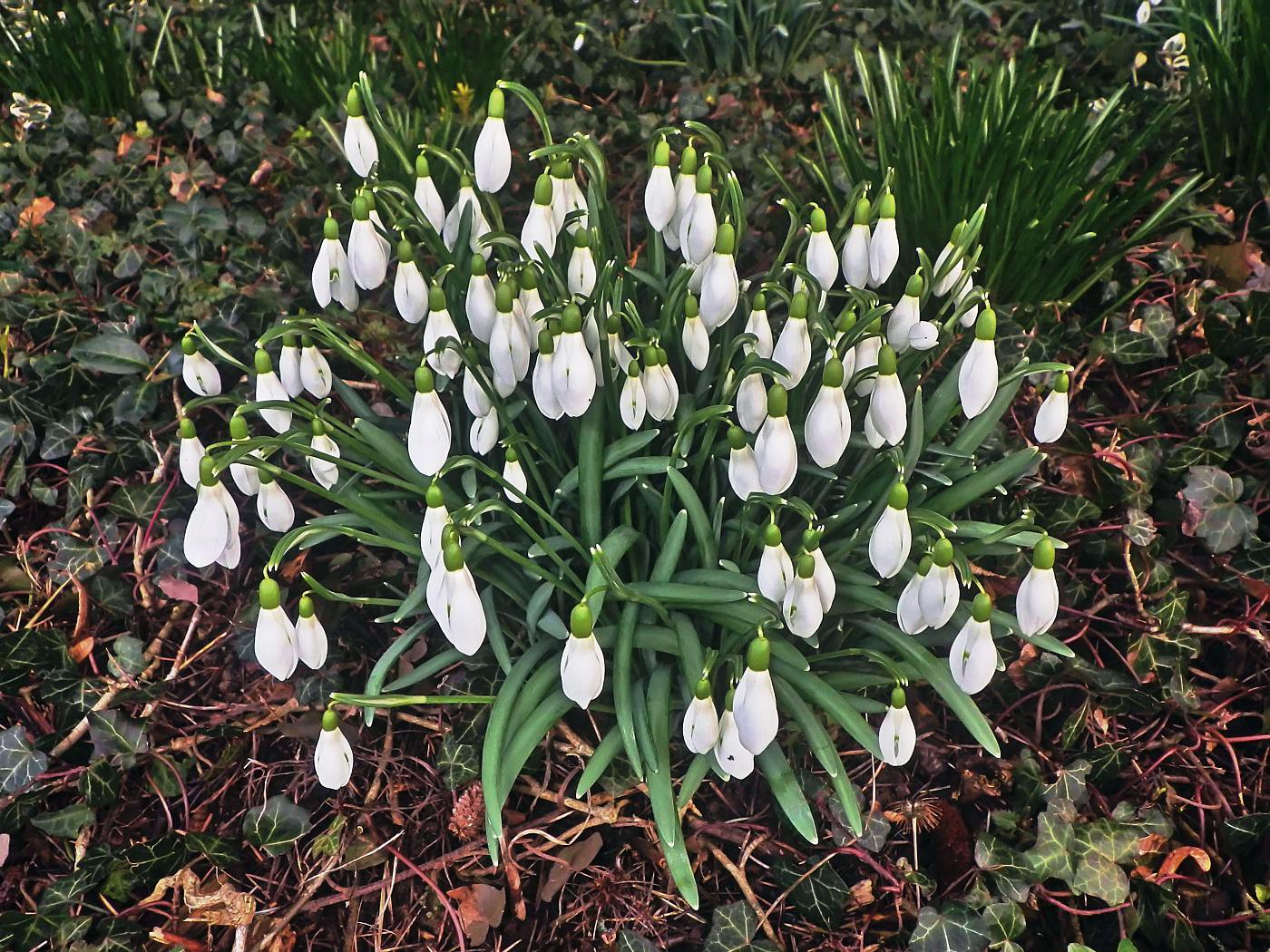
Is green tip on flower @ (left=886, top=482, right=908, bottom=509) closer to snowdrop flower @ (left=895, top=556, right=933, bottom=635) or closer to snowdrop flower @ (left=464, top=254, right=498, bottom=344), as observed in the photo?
snowdrop flower @ (left=895, top=556, right=933, bottom=635)

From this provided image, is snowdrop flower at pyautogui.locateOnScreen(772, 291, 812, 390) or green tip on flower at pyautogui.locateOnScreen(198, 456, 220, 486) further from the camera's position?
snowdrop flower at pyautogui.locateOnScreen(772, 291, 812, 390)

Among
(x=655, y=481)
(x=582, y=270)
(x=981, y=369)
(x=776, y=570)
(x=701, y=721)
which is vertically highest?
(x=582, y=270)

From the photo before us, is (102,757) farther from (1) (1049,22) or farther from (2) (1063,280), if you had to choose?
(1) (1049,22)

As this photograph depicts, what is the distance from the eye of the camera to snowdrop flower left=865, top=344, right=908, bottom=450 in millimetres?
1365

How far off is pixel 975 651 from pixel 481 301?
808 mm

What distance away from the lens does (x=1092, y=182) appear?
2.23 m

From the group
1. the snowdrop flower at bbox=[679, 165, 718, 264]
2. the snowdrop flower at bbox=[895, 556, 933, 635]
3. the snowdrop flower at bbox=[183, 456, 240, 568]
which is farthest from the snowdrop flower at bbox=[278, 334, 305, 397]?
the snowdrop flower at bbox=[895, 556, 933, 635]

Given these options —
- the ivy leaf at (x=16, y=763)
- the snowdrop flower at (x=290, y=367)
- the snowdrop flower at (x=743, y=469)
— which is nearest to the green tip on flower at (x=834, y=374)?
the snowdrop flower at (x=743, y=469)

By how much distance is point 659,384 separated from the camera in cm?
145

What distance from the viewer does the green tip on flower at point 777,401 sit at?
1.29 metres

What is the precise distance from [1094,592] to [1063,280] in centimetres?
72

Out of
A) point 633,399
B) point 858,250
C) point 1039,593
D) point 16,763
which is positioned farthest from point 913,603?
point 16,763

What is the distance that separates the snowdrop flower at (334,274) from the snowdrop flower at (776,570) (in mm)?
771

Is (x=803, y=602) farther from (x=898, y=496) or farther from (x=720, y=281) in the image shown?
(x=720, y=281)
